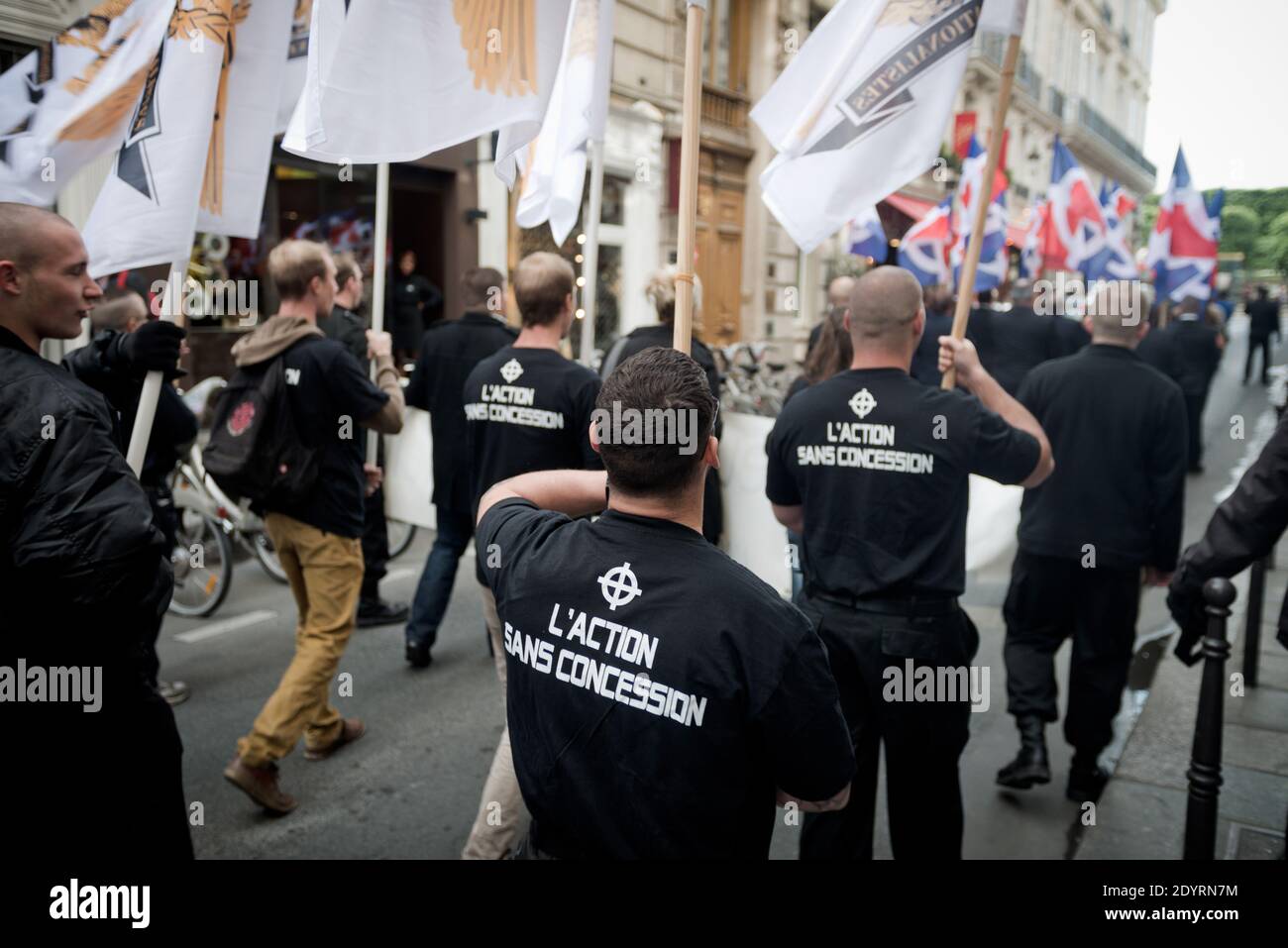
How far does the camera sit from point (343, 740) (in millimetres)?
4559

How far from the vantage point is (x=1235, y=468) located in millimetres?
12281

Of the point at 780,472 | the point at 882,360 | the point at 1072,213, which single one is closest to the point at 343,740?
the point at 780,472

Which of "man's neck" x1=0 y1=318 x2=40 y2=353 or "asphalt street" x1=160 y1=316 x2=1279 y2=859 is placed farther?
"asphalt street" x1=160 y1=316 x2=1279 y2=859

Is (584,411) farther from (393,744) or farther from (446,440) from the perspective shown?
(393,744)

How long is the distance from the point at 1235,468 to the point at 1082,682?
9.87 metres

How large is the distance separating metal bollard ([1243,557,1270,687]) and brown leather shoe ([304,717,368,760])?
187 inches

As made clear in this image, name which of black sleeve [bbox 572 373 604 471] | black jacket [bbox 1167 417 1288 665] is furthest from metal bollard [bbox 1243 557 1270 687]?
black sleeve [bbox 572 373 604 471]

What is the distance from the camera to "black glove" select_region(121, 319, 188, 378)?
277 centimetres

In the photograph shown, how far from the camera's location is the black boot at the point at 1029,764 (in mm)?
4242

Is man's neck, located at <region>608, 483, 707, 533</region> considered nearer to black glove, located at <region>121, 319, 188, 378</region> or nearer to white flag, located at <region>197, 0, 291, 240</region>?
black glove, located at <region>121, 319, 188, 378</region>

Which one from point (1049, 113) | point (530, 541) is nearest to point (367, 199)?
point (530, 541)
